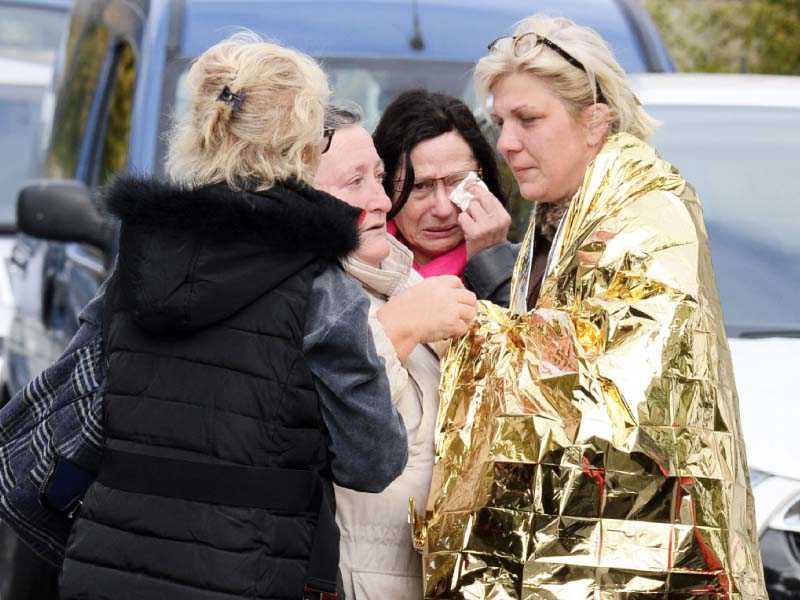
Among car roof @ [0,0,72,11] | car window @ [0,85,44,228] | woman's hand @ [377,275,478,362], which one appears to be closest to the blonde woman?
woman's hand @ [377,275,478,362]

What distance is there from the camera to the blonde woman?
241 cm

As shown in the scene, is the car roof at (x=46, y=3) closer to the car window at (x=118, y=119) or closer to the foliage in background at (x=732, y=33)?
the car window at (x=118, y=119)

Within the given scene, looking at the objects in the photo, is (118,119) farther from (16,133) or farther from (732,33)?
(732,33)

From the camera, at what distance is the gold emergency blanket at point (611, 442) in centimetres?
246

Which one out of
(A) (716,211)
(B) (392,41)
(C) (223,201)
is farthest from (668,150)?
(C) (223,201)

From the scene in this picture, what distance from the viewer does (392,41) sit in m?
5.30

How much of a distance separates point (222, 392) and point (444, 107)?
4.00 ft

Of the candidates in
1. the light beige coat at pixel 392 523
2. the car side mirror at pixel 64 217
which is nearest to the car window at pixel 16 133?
the car side mirror at pixel 64 217

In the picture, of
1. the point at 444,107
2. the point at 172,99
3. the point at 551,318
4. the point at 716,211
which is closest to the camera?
the point at 551,318

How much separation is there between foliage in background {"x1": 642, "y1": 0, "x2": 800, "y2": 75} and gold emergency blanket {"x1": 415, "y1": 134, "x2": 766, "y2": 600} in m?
9.28

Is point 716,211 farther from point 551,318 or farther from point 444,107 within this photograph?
point 551,318

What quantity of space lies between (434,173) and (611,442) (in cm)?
107

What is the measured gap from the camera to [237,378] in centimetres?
243

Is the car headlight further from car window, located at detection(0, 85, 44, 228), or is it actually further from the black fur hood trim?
car window, located at detection(0, 85, 44, 228)
